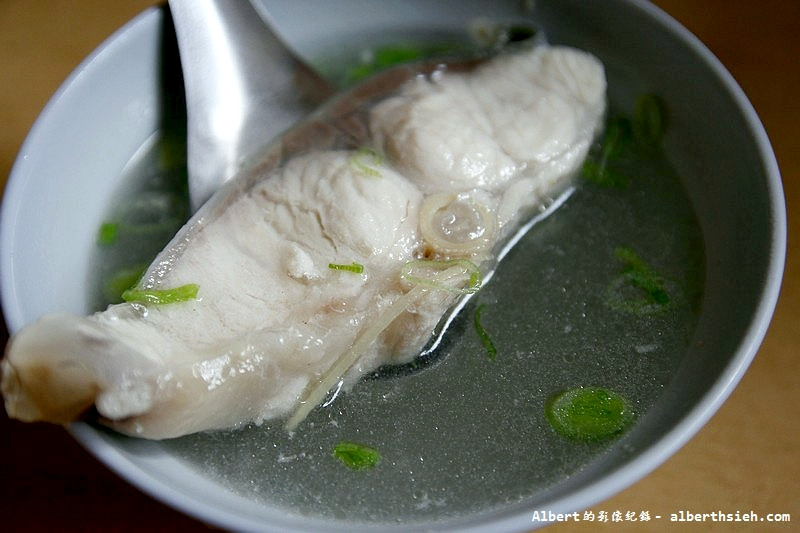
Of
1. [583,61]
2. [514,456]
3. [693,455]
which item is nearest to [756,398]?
[693,455]

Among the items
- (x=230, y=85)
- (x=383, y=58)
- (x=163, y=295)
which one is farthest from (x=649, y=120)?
(x=163, y=295)

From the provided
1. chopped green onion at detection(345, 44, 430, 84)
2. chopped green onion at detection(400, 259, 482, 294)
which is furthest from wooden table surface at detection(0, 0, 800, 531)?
chopped green onion at detection(345, 44, 430, 84)

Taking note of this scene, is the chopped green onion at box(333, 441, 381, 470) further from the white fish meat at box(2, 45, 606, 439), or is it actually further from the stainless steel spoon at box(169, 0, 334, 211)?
the stainless steel spoon at box(169, 0, 334, 211)

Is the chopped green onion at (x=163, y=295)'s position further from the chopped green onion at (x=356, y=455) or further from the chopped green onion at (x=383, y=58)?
the chopped green onion at (x=383, y=58)

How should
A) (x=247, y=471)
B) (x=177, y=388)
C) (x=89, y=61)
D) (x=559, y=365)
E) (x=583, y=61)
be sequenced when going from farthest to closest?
(x=583, y=61) → (x=89, y=61) → (x=559, y=365) → (x=247, y=471) → (x=177, y=388)

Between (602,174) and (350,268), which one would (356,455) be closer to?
(350,268)

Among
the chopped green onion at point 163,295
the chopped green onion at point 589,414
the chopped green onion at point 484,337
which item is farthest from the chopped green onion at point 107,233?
the chopped green onion at point 589,414

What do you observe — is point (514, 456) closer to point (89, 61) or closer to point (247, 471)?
point (247, 471)
